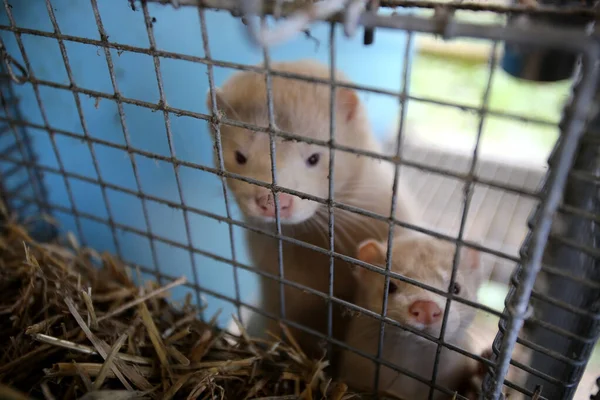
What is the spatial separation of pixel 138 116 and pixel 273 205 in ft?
1.26

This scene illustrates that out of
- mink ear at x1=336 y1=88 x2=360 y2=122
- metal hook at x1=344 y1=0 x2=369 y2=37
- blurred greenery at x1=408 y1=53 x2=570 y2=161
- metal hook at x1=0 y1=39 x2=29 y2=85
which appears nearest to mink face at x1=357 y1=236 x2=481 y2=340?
mink ear at x1=336 y1=88 x2=360 y2=122

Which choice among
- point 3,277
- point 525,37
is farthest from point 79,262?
point 525,37

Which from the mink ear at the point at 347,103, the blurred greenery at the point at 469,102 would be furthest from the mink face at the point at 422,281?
the blurred greenery at the point at 469,102

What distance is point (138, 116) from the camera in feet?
3.52

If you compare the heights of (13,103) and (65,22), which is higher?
(65,22)

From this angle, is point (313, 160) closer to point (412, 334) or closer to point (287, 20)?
point (412, 334)

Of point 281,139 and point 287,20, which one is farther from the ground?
point 287,20

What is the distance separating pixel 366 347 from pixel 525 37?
0.77 m

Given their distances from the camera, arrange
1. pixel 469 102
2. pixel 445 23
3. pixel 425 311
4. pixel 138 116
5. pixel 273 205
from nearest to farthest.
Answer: pixel 445 23
pixel 425 311
pixel 273 205
pixel 138 116
pixel 469 102

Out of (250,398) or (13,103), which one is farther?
(13,103)

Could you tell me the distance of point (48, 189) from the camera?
1429 millimetres

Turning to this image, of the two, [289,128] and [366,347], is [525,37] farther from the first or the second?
[366,347]

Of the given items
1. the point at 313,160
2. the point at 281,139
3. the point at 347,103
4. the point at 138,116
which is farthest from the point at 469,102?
the point at 138,116

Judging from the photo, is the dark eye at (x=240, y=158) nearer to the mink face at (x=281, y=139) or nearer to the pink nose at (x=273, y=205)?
the mink face at (x=281, y=139)
